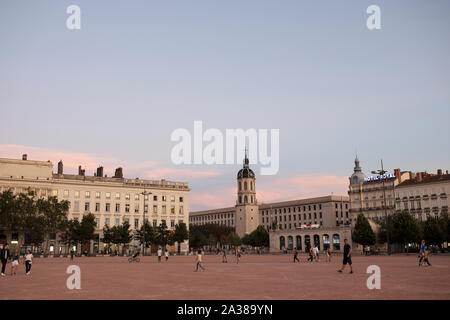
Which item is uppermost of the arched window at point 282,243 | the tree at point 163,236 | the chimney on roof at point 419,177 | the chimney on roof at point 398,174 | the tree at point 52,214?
the chimney on roof at point 398,174

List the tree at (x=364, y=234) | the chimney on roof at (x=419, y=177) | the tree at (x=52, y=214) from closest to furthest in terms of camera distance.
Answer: the tree at (x=52, y=214) < the tree at (x=364, y=234) < the chimney on roof at (x=419, y=177)

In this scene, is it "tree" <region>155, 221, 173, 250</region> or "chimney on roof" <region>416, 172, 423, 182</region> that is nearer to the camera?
"tree" <region>155, 221, 173, 250</region>

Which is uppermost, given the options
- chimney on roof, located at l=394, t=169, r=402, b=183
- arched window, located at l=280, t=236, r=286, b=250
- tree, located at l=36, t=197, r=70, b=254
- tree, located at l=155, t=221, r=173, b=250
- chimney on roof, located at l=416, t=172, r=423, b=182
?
chimney on roof, located at l=394, t=169, r=402, b=183

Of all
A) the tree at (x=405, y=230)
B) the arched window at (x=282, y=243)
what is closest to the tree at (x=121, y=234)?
the tree at (x=405, y=230)

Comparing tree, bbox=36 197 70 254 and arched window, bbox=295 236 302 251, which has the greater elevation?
tree, bbox=36 197 70 254

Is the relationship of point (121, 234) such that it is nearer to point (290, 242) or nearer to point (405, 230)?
point (405, 230)

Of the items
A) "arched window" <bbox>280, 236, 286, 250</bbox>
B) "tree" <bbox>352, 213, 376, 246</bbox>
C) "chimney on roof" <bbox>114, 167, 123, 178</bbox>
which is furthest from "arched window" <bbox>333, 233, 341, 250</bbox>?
"chimney on roof" <bbox>114, 167, 123, 178</bbox>

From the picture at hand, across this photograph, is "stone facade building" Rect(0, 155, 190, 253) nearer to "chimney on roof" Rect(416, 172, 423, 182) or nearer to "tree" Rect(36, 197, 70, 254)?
"tree" Rect(36, 197, 70, 254)

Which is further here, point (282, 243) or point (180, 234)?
point (282, 243)

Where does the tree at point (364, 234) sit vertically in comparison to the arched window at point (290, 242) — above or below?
above

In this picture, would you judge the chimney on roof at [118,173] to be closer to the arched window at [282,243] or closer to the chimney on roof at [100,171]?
the chimney on roof at [100,171]

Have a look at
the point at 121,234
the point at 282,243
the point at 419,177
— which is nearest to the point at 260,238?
the point at 282,243
